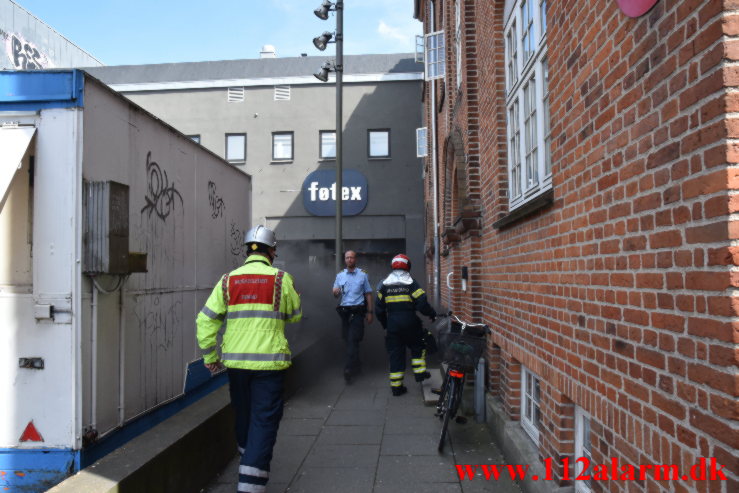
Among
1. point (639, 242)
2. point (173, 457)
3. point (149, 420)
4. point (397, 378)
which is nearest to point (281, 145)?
point (397, 378)

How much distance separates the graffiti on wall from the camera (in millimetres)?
18500

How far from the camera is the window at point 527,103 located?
13.5 ft

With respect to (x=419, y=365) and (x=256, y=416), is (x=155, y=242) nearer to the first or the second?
(x=256, y=416)

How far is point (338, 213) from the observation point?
11008mm

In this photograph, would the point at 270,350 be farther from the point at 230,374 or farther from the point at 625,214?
the point at 625,214

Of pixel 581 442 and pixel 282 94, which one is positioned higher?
pixel 282 94

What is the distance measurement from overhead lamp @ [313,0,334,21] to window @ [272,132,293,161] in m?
8.78

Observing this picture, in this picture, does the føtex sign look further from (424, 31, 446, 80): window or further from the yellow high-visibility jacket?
the yellow high-visibility jacket

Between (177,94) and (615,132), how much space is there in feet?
65.8

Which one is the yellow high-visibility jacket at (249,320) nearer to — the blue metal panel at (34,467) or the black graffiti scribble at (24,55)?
the blue metal panel at (34,467)

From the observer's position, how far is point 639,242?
226 centimetres

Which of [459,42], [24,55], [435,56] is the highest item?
[24,55]

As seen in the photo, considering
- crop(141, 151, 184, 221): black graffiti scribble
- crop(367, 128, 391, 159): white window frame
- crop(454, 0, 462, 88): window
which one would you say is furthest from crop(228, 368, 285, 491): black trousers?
crop(367, 128, 391, 159): white window frame
